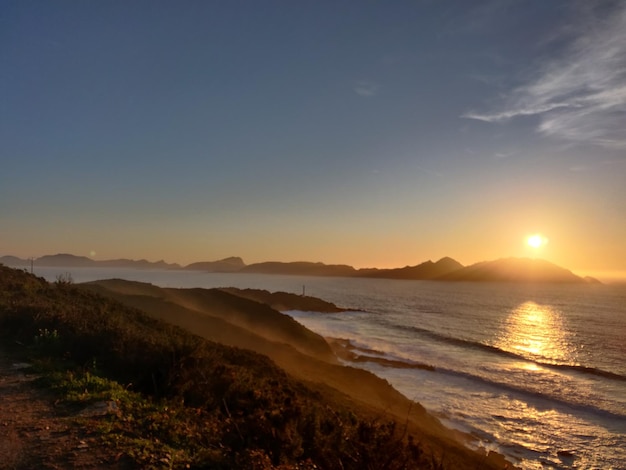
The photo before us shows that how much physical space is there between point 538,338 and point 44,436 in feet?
158

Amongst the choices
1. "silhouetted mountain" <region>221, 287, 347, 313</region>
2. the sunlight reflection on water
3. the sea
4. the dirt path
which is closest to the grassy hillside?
the dirt path

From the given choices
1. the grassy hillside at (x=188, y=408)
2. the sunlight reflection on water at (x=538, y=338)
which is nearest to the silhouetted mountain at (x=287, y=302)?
the sunlight reflection on water at (x=538, y=338)

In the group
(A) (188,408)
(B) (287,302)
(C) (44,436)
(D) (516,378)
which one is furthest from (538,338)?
(C) (44,436)

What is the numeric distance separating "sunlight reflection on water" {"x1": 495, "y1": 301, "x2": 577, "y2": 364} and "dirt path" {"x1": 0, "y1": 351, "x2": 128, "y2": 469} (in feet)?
116

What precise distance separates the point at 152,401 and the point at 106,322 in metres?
5.12

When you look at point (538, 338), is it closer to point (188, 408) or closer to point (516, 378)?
point (516, 378)

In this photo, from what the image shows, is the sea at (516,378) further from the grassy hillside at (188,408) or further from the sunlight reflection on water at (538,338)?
the grassy hillside at (188,408)

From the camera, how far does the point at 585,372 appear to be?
30750 mm

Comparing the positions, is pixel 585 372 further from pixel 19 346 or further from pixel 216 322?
pixel 19 346

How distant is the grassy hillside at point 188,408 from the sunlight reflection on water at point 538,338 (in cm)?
2668

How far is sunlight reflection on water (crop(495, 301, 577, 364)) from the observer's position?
37.1m

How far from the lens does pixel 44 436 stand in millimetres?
6520

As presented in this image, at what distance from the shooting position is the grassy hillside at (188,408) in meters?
6.61

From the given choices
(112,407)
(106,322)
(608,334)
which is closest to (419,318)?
(608,334)
